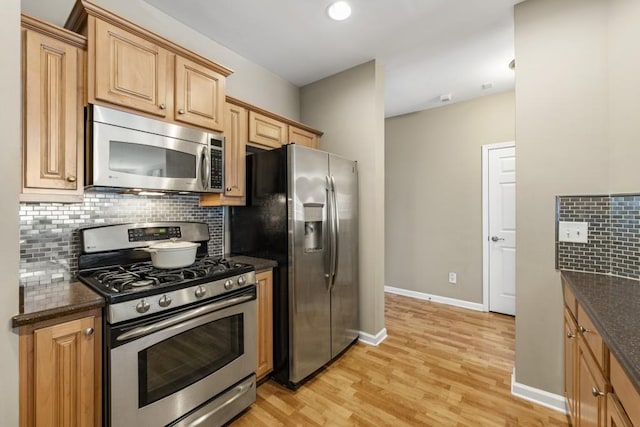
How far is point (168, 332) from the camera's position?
4.61 ft

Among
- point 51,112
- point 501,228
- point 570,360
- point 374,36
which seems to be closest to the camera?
point 51,112

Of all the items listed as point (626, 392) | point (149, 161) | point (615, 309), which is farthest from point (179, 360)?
point (615, 309)

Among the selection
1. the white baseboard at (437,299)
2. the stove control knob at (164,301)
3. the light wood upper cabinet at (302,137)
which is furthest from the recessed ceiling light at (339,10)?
the white baseboard at (437,299)

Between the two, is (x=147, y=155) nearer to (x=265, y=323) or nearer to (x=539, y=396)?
(x=265, y=323)

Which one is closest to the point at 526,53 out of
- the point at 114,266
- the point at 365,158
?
the point at 365,158

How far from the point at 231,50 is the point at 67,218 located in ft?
6.42

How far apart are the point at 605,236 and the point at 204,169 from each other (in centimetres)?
262

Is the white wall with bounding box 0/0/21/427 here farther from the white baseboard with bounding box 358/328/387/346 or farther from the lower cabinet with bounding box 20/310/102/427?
the white baseboard with bounding box 358/328/387/346

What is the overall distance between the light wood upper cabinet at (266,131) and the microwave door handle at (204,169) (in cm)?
52

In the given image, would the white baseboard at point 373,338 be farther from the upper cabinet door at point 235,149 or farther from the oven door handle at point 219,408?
the upper cabinet door at point 235,149

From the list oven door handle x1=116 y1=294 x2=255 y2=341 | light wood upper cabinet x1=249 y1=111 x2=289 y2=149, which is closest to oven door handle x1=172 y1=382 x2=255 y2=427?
oven door handle x1=116 y1=294 x2=255 y2=341

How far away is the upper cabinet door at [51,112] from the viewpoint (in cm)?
129

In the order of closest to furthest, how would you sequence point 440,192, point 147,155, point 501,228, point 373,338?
point 147,155 < point 373,338 < point 501,228 < point 440,192

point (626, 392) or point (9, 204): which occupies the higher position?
point (9, 204)
